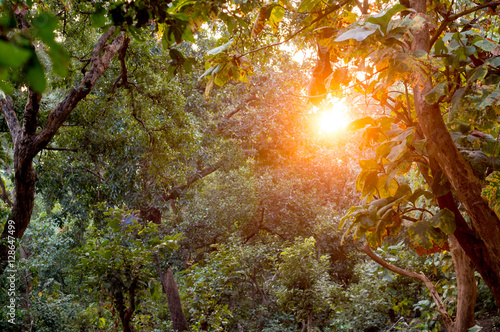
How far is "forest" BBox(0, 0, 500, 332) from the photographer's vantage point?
1241 millimetres

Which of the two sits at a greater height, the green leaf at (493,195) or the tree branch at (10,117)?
the tree branch at (10,117)

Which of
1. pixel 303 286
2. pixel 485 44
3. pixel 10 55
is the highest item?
pixel 303 286

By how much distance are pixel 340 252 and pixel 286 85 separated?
580 centimetres

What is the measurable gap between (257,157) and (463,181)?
7316 mm

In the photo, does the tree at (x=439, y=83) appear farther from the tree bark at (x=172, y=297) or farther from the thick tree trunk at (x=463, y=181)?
the tree bark at (x=172, y=297)

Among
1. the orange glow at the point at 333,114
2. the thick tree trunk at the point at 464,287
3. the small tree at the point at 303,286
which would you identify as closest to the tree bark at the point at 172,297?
the small tree at the point at 303,286

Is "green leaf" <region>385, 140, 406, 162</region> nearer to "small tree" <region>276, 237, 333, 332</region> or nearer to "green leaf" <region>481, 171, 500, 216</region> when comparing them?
"green leaf" <region>481, 171, 500, 216</region>

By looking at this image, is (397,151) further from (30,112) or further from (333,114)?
(30,112)

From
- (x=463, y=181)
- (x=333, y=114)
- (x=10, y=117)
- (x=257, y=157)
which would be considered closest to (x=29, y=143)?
(x=10, y=117)

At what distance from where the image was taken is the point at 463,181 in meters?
1.23

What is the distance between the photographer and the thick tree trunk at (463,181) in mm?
1210

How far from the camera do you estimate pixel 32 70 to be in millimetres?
533

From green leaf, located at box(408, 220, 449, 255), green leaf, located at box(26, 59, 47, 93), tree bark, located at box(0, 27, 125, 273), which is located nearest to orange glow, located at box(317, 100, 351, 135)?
green leaf, located at box(408, 220, 449, 255)

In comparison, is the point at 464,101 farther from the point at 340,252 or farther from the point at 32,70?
the point at 340,252
